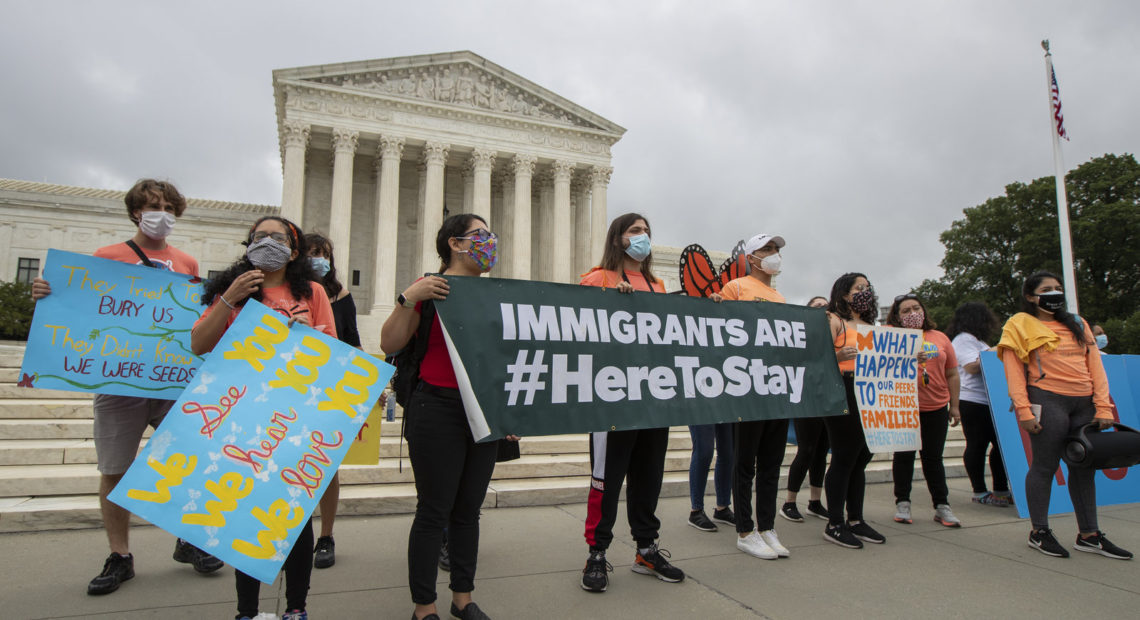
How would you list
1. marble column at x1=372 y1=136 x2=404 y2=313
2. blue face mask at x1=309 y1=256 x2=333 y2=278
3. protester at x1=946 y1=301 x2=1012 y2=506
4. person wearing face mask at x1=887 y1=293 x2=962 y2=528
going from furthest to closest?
marble column at x1=372 y1=136 x2=404 y2=313
protester at x1=946 y1=301 x2=1012 y2=506
person wearing face mask at x1=887 y1=293 x2=962 y2=528
blue face mask at x1=309 y1=256 x2=333 y2=278

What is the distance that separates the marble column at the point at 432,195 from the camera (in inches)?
1227

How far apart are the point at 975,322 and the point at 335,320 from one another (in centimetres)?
685

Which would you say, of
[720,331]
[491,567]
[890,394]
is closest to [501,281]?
[720,331]

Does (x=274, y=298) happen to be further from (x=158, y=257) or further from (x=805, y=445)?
(x=805, y=445)

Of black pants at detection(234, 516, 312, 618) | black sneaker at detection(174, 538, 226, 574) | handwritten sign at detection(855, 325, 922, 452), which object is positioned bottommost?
black sneaker at detection(174, 538, 226, 574)

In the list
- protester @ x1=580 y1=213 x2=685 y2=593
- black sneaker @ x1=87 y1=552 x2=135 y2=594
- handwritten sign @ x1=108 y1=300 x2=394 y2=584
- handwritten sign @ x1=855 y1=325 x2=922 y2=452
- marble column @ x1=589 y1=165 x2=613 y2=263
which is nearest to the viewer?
handwritten sign @ x1=108 y1=300 x2=394 y2=584

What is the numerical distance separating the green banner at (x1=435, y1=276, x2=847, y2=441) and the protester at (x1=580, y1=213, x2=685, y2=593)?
0.20 m

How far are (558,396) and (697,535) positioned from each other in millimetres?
2302

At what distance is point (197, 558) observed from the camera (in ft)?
12.5

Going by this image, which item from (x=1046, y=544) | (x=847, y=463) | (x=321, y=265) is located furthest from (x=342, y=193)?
(x=1046, y=544)

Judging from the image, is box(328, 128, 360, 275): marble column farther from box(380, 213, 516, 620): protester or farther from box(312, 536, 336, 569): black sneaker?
box(380, 213, 516, 620): protester

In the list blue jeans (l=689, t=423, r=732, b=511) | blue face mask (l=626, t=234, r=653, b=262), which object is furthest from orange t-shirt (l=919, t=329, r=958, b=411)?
blue face mask (l=626, t=234, r=653, b=262)

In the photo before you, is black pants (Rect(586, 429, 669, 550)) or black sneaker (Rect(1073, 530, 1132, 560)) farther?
black sneaker (Rect(1073, 530, 1132, 560))

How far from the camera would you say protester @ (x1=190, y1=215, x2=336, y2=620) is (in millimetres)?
2789
